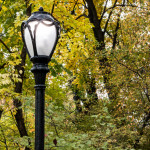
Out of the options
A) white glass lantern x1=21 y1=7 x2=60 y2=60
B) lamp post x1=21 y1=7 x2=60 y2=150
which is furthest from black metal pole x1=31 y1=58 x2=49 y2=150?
white glass lantern x1=21 y1=7 x2=60 y2=60

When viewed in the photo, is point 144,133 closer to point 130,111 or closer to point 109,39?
point 130,111

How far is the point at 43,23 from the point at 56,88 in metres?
8.49

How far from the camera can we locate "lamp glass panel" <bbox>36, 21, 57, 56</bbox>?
2520 mm

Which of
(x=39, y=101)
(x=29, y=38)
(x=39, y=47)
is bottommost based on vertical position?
(x=39, y=101)

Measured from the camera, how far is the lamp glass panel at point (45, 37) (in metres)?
2.52

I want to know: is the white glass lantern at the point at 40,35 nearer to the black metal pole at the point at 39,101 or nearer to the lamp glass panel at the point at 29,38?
the lamp glass panel at the point at 29,38

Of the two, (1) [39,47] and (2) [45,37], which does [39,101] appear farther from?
(2) [45,37]

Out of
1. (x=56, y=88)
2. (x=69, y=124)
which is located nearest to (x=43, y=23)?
(x=69, y=124)

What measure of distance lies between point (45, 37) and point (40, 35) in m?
0.07

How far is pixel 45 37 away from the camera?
100 inches

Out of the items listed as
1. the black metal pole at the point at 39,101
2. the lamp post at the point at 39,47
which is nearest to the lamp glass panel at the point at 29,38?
the lamp post at the point at 39,47

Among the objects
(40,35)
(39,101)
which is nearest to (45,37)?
(40,35)

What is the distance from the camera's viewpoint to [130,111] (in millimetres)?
6891

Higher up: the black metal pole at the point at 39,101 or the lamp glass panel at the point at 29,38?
the lamp glass panel at the point at 29,38
